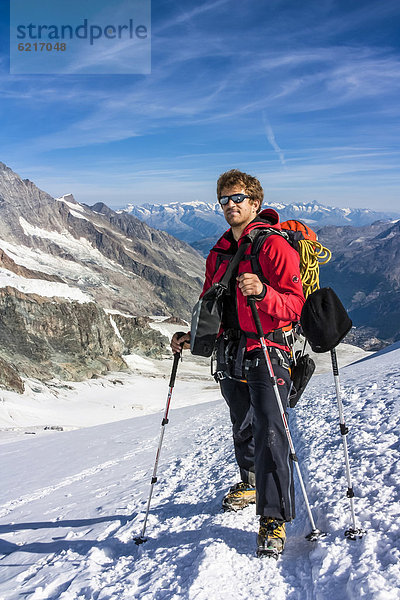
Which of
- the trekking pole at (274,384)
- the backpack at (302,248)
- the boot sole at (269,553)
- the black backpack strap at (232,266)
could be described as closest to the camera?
the boot sole at (269,553)

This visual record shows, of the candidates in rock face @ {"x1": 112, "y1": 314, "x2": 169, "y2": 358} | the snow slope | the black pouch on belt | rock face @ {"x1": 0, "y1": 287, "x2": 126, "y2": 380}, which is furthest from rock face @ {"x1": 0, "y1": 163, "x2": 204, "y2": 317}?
the black pouch on belt

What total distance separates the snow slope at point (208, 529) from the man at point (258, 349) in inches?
15.5

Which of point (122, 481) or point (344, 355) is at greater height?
point (122, 481)

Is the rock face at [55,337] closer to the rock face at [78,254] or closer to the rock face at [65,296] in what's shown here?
the rock face at [65,296]

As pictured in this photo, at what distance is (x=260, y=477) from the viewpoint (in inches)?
151

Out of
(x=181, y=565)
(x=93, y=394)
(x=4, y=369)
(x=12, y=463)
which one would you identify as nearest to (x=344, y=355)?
(x=93, y=394)

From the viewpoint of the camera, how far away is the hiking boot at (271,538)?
3729 millimetres

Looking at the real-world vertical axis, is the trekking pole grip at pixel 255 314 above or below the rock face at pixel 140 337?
above

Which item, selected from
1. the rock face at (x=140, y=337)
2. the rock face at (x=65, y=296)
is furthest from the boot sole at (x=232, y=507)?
the rock face at (x=140, y=337)

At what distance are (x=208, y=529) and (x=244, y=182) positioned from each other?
3.41 metres

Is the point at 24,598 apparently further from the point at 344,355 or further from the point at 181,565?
the point at 344,355

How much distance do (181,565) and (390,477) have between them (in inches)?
83.4

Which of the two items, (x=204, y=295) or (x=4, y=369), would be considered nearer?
(x=204, y=295)

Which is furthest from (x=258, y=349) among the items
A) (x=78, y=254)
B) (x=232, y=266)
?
(x=78, y=254)
